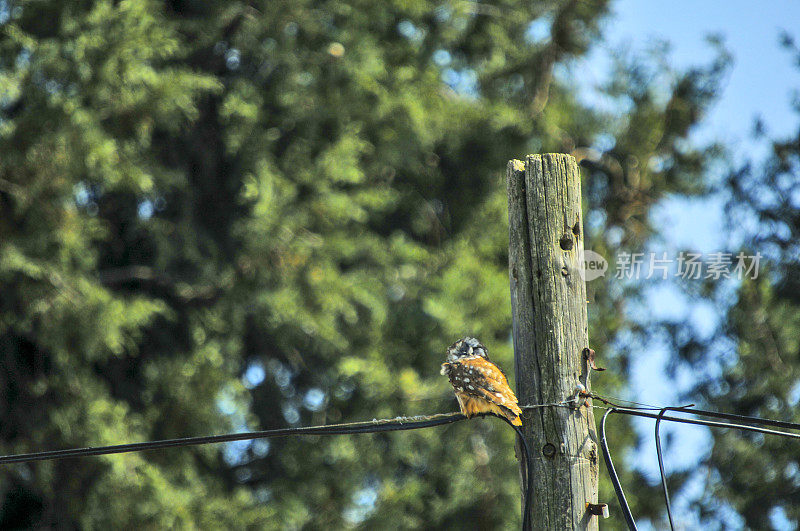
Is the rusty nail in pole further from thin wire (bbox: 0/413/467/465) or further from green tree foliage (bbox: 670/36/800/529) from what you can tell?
green tree foliage (bbox: 670/36/800/529)

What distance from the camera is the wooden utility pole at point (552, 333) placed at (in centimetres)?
268

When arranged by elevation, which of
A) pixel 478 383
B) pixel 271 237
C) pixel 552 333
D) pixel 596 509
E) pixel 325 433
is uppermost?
pixel 271 237

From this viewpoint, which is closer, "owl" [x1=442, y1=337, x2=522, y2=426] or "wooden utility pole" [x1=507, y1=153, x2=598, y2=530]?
"wooden utility pole" [x1=507, y1=153, x2=598, y2=530]

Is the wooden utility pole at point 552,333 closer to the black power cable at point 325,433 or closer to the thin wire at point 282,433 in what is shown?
the black power cable at point 325,433

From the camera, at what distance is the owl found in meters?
2.82

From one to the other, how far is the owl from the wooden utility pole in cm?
6

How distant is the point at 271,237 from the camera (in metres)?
6.68

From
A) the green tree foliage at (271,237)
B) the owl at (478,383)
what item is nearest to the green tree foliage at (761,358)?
the green tree foliage at (271,237)

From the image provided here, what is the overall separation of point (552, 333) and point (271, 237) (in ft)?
13.8

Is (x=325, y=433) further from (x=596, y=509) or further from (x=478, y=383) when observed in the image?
(x=596, y=509)

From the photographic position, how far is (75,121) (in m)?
5.82

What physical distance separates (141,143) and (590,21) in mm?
4367

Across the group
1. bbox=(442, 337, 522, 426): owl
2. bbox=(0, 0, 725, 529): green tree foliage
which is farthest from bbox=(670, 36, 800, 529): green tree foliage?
bbox=(442, 337, 522, 426): owl

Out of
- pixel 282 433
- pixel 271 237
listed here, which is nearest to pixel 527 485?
pixel 282 433
